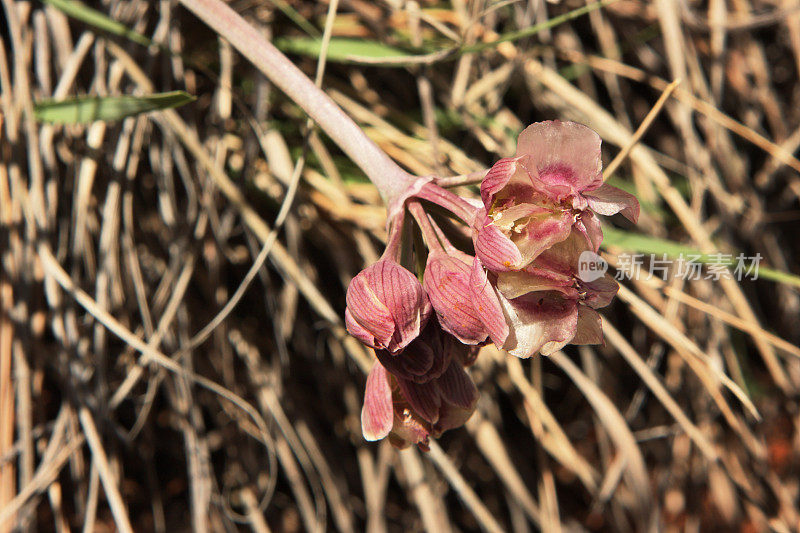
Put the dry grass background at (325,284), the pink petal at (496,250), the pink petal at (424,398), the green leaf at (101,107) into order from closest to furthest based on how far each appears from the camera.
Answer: the pink petal at (496,250) → the pink petal at (424,398) → the green leaf at (101,107) → the dry grass background at (325,284)

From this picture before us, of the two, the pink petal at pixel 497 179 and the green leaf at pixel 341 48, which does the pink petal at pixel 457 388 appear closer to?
the pink petal at pixel 497 179

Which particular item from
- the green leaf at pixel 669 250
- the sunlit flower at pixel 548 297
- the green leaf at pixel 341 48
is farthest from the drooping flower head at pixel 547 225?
the green leaf at pixel 341 48

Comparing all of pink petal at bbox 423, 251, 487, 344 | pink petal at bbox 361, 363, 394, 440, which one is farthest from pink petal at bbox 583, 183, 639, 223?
pink petal at bbox 361, 363, 394, 440

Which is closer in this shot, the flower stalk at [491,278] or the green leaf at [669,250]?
the flower stalk at [491,278]

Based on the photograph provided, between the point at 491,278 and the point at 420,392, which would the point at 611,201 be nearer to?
the point at 491,278

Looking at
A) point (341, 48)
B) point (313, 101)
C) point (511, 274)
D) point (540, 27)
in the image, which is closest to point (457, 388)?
point (511, 274)

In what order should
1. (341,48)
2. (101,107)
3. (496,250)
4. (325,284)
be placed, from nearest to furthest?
(496,250), (101,107), (341,48), (325,284)

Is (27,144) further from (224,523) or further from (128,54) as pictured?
(224,523)
